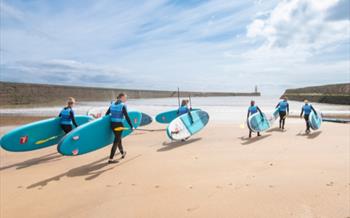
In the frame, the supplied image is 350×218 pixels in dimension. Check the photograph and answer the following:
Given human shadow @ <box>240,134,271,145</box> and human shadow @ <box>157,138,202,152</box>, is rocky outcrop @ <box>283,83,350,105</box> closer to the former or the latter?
human shadow @ <box>240,134,271,145</box>

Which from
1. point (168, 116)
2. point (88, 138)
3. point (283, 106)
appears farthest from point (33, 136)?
point (283, 106)

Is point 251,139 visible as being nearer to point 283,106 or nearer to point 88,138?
point 283,106

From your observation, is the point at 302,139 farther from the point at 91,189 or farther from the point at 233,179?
the point at 91,189

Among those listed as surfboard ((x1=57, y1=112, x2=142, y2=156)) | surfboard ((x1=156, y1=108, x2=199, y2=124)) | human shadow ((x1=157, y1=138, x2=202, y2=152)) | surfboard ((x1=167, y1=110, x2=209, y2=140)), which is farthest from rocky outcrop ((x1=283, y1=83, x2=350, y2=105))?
surfboard ((x1=57, y1=112, x2=142, y2=156))

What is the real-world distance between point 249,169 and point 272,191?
127 cm

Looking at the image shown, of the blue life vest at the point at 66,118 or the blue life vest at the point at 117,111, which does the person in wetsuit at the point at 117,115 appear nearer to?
the blue life vest at the point at 117,111

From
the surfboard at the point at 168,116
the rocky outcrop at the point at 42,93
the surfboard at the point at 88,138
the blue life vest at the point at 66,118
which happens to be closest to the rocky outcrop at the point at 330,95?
the rocky outcrop at the point at 42,93

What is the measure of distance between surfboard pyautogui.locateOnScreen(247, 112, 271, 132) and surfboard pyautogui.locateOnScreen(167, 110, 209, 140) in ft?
5.87

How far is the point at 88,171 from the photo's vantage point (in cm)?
556

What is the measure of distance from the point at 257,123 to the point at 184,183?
6.28m

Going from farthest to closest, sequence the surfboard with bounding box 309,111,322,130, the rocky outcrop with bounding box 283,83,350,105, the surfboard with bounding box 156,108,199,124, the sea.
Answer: the rocky outcrop with bounding box 283,83,350,105 → the sea → the surfboard with bounding box 156,108,199,124 → the surfboard with bounding box 309,111,322,130

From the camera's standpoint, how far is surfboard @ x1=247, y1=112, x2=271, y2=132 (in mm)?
9629

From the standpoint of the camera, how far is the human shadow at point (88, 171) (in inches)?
194

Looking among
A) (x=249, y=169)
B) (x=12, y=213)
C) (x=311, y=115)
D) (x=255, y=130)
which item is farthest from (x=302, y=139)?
(x=12, y=213)
